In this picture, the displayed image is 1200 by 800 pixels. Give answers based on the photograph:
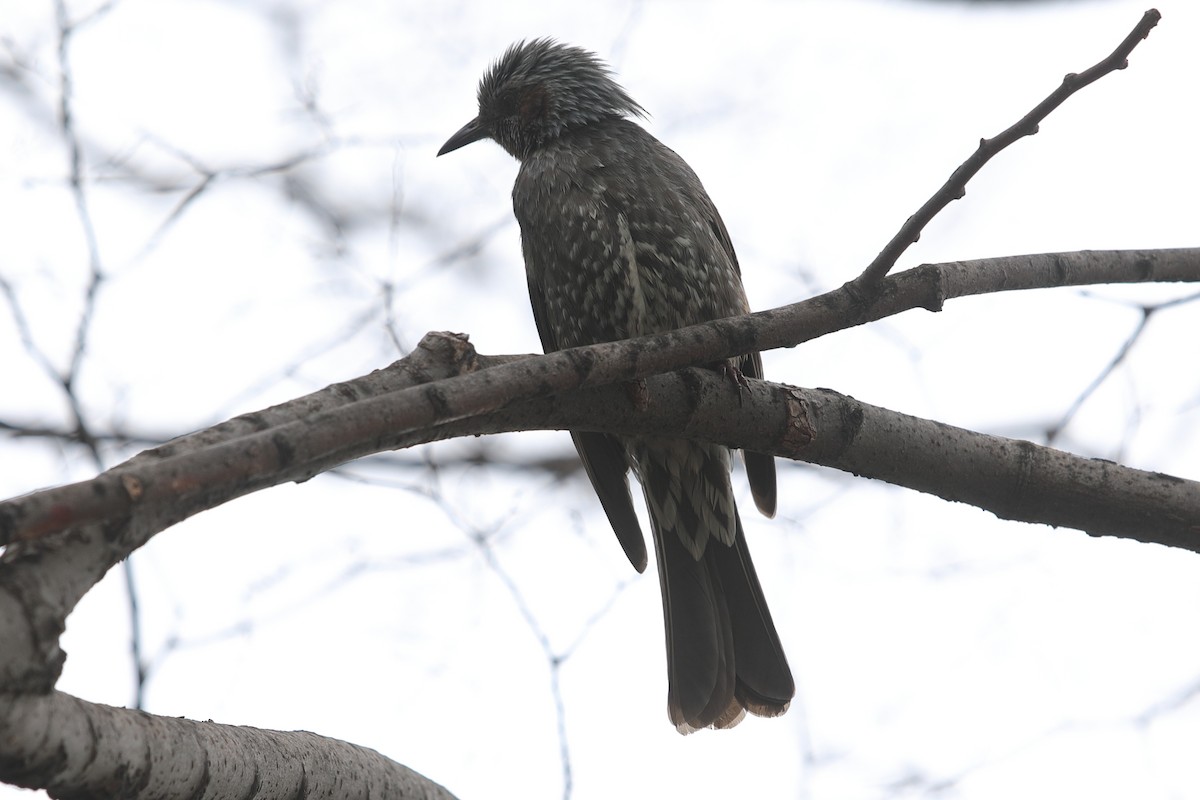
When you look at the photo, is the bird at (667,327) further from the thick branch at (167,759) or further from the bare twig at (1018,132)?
the thick branch at (167,759)

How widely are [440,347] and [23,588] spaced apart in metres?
0.87

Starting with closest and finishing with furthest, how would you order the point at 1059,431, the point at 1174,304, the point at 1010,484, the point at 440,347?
the point at 440,347
the point at 1010,484
the point at 1174,304
the point at 1059,431

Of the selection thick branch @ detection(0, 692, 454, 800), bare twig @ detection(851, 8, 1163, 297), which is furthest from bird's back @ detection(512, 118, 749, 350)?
thick branch @ detection(0, 692, 454, 800)

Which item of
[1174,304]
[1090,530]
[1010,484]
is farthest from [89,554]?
[1174,304]

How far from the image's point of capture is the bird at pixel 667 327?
3.15m

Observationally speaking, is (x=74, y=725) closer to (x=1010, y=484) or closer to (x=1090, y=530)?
(x=1010, y=484)

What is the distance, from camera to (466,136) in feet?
14.1

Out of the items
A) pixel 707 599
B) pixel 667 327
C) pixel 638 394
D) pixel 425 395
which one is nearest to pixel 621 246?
pixel 667 327

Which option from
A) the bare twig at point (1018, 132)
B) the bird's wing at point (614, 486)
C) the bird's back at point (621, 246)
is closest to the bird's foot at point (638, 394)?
the bare twig at point (1018, 132)

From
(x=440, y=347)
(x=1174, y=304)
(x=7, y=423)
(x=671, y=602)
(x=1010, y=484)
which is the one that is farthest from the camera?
(x=7, y=423)

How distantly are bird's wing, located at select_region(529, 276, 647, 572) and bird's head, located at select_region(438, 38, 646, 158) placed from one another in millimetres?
778

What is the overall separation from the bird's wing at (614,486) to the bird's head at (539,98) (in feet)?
2.55

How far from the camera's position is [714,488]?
133 inches

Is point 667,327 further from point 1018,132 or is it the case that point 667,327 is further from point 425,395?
point 425,395
